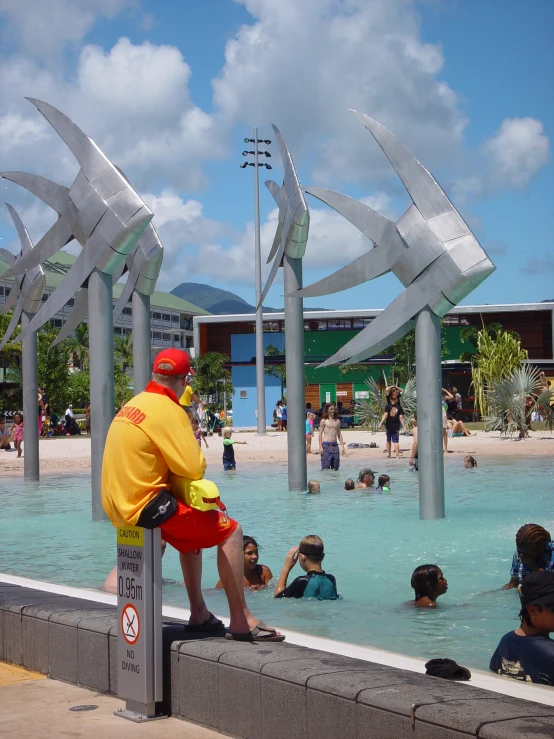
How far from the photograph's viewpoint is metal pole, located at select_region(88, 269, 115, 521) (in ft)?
45.0

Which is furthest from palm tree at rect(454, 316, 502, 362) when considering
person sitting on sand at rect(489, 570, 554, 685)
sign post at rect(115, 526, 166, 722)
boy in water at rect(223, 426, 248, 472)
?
sign post at rect(115, 526, 166, 722)

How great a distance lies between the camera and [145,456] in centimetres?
488

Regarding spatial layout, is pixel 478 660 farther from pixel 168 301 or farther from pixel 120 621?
pixel 168 301

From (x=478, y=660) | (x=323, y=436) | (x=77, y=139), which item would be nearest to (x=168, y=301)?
(x=323, y=436)

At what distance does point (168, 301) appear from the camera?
116m

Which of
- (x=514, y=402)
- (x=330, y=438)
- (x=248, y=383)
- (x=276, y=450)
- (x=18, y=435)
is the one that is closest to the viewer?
(x=330, y=438)

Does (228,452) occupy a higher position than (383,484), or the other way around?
(228,452)

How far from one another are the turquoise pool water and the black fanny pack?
2534mm

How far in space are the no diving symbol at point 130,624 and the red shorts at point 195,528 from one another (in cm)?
37

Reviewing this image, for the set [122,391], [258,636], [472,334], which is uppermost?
[472,334]

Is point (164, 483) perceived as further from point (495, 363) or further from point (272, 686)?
point (495, 363)

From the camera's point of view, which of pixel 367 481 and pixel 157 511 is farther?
pixel 367 481

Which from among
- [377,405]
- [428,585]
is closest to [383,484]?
[428,585]

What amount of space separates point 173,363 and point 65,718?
1792 mm
